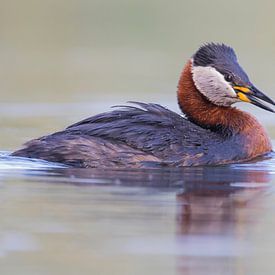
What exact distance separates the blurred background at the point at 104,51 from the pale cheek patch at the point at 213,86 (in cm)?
204

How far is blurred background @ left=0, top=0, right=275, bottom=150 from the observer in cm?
1767

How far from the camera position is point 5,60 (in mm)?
23453

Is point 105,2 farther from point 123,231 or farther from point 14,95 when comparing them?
point 123,231

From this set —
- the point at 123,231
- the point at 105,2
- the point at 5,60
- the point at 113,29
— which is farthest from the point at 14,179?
the point at 105,2

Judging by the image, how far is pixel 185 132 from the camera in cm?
1269

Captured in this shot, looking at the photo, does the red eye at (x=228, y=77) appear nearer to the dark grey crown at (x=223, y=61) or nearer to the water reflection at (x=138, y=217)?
the dark grey crown at (x=223, y=61)

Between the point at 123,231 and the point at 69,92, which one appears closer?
the point at 123,231

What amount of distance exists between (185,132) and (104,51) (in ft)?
44.0

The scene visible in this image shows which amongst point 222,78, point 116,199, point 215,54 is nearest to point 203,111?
point 222,78

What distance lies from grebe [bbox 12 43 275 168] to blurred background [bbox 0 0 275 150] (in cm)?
158

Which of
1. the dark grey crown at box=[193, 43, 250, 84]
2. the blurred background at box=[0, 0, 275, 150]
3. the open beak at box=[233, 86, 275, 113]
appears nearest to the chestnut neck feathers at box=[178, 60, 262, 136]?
the open beak at box=[233, 86, 275, 113]

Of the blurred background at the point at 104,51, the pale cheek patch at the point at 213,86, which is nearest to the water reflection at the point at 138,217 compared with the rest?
the pale cheek patch at the point at 213,86

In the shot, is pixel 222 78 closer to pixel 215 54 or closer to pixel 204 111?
pixel 215 54

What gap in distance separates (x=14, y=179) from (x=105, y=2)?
74.9ft
